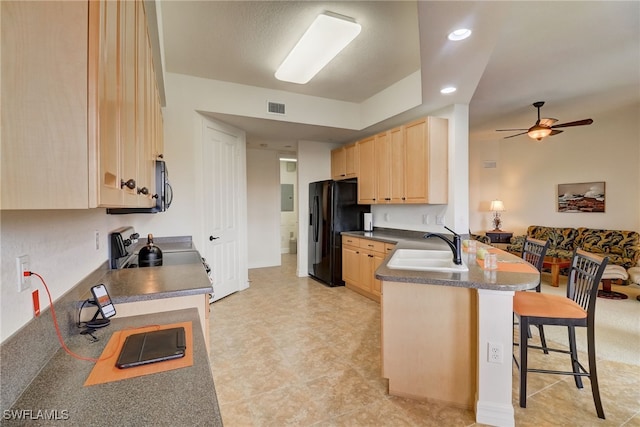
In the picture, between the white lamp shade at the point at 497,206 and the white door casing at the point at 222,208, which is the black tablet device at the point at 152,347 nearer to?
the white door casing at the point at 222,208

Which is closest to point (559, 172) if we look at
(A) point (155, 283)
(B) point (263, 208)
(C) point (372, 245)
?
(C) point (372, 245)

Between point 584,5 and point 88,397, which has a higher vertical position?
point 584,5

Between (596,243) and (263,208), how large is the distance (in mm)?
5903

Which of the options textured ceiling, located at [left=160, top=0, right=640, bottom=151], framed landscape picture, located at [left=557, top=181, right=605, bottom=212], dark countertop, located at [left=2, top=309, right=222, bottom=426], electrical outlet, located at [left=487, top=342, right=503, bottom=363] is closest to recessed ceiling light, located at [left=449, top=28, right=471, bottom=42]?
textured ceiling, located at [left=160, top=0, right=640, bottom=151]

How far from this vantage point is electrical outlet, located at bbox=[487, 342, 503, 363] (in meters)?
1.70

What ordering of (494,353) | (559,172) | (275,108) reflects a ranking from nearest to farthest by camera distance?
(494,353), (275,108), (559,172)

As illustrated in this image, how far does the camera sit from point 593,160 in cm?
527

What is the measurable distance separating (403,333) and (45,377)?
5.76 feet

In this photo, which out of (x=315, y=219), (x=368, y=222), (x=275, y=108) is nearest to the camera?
(x=275, y=108)

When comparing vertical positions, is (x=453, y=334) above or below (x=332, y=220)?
below

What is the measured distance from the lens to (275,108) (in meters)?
3.91

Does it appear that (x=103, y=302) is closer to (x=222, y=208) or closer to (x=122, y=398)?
(x=122, y=398)

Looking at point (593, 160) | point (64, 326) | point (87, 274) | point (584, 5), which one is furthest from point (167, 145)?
point (593, 160)

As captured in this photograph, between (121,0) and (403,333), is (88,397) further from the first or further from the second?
(403,333)
